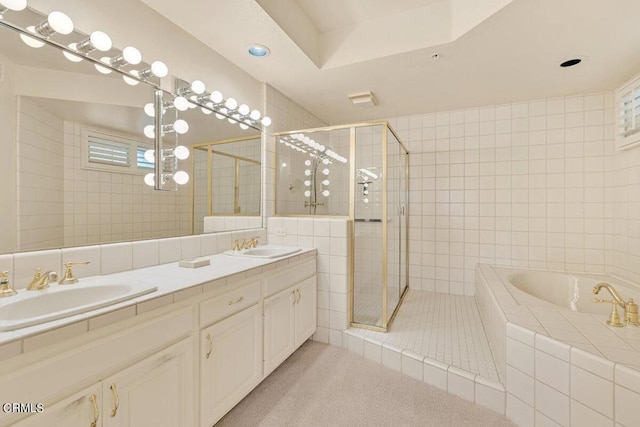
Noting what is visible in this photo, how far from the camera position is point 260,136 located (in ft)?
8.26

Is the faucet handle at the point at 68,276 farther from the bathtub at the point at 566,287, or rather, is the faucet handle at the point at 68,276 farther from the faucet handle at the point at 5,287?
the bathtub at the point at 566,287

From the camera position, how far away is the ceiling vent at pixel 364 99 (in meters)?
2.82

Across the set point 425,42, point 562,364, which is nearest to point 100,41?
point 425,42

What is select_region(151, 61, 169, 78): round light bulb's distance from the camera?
1.57 m

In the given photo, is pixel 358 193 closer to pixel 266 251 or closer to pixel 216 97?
pixel 266 251

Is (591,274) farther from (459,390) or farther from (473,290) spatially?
(459,390)

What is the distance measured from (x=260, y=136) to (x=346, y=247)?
1252 mm

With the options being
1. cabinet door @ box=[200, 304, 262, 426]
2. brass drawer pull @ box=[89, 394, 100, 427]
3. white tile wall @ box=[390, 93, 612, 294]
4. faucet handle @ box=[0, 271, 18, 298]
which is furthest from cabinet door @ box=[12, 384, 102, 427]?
white tile wall @ box=[390, 93, 612, 294]

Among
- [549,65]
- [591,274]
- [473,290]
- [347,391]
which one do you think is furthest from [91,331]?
[591,274]

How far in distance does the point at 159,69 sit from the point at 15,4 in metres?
0.56

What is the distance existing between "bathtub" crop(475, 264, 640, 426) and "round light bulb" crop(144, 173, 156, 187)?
2207 millimetres

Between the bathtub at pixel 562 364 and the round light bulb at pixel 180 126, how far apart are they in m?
2.28

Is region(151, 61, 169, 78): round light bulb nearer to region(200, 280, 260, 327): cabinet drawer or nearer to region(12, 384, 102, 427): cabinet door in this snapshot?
region(200, 280, 260, 327): cabinet drawer

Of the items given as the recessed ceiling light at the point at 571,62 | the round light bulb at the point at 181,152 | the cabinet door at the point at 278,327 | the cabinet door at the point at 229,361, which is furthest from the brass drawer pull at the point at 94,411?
the recessed ceiling light at the point at 571,62
